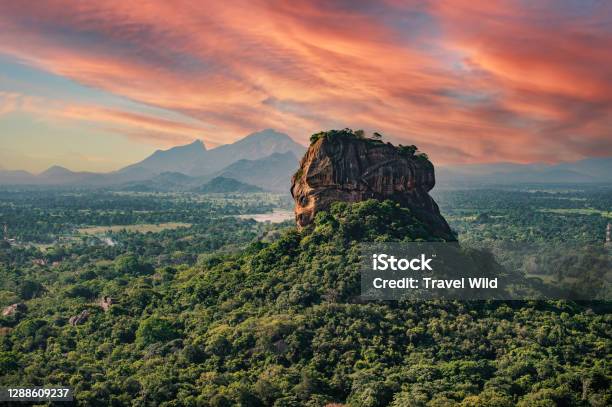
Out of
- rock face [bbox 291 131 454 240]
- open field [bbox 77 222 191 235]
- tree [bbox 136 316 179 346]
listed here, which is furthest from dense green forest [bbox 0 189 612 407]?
open field [bbox 77 222 191 235]

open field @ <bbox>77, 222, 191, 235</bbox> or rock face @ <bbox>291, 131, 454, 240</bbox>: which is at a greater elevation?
rock face @ <bbox>291, 131, 454, 240</bbox>

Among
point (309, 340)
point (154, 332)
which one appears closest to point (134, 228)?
point (154, 332)

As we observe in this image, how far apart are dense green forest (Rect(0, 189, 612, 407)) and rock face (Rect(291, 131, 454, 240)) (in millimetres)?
1927

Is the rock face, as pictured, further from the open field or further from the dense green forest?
the open field

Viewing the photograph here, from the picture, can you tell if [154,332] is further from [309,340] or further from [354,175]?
[354,175]

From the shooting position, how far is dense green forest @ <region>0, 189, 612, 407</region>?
32375 millimetres

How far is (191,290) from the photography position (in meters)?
51.4

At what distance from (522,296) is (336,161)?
20.3 metres

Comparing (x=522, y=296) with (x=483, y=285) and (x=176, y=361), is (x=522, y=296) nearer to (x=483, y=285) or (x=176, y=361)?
(x=483, y=285)

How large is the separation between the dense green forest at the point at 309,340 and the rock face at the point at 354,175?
6.32 feet

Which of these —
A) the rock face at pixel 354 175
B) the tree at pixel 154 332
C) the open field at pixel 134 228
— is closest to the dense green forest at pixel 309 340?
the tree at pixel 154 332

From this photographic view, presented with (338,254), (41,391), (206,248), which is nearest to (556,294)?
(338,254)

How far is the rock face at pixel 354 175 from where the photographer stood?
170 ft

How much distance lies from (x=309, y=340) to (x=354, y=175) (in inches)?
754
